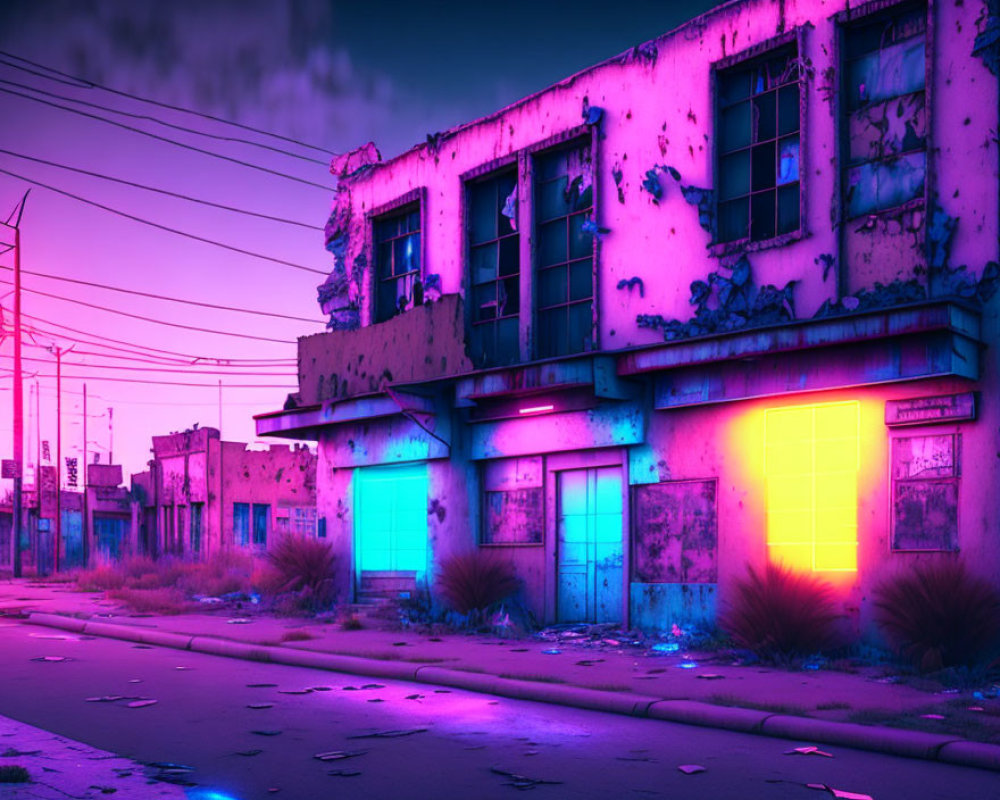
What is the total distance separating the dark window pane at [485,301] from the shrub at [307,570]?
5.78 metres

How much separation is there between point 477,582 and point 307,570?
5013mm

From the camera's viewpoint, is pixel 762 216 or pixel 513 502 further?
pixel 513 502

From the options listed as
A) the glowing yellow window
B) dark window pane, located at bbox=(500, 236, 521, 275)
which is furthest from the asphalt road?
dark window pane, located at bbox=(500, 236, 521, 275)

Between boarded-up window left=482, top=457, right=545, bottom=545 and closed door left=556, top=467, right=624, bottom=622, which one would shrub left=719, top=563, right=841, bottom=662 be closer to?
closed door left=556, top=467, right=624, bottom=622

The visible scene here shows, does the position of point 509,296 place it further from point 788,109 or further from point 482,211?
point 788,109

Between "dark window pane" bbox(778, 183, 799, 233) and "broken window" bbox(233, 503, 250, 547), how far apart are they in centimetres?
3411

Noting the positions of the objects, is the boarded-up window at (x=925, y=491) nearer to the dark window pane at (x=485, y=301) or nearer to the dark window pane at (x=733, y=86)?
the dark window pane at (x=733, y=86)

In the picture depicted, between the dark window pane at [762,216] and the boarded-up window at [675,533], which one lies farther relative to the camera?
the boarded-up window at [675,533]

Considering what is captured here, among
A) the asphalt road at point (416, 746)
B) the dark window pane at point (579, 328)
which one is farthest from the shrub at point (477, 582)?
the asphalt road at point (416, 746)

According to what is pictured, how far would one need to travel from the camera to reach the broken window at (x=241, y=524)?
4381 centimetres

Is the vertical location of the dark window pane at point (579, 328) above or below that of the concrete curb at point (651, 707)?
above

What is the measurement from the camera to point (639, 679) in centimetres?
1073

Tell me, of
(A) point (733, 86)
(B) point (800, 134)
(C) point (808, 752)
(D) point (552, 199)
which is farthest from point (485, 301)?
(C) point (808, 752)

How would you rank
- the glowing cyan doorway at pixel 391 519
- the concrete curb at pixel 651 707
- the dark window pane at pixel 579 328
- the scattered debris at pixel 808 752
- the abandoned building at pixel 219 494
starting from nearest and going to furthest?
the concrete curb at pixel 651 707
the scattered debris at pixel 808 752
the dark window pane at pixel 579 328
the glowing cyan doorway at pixel 391 519
the abandoned building at pixel 219 494
